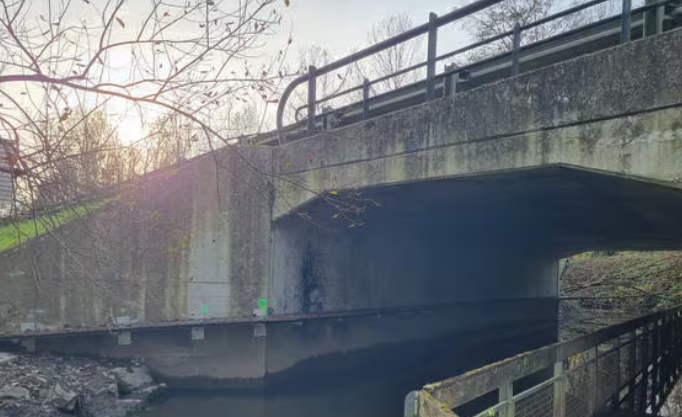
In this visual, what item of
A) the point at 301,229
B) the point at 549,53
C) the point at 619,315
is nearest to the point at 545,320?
the point at 619,315

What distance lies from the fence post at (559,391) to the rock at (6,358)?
25.2 ft

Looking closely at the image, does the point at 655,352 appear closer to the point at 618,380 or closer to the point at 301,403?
the point at 618,380

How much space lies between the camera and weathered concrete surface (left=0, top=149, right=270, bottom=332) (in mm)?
8539

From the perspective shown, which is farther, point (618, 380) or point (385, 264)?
point (385, 264)

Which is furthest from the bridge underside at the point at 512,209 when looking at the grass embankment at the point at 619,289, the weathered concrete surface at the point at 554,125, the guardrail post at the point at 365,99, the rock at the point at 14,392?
the grass embankment at the point at 619,289

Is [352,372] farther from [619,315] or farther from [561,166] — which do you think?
[619,315]

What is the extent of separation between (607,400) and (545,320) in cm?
1591

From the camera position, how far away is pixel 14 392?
23.1 feet

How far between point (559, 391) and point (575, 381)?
57 cm

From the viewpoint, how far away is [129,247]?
8.96m

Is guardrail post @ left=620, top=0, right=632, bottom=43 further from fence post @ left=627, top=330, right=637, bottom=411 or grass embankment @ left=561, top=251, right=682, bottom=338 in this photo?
grass embankment @ left=561, top=251, right=682, bottom=338

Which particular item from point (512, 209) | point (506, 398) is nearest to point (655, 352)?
point (512, 209)

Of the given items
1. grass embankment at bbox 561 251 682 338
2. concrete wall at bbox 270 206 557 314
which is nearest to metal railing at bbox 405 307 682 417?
concrete wall at bbox 270 206 557 314

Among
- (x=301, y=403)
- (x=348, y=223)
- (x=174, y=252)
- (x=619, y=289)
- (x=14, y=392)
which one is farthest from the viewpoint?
(x=619, y=289)
